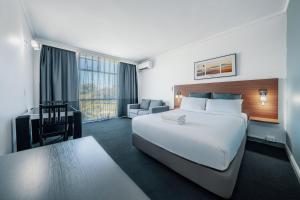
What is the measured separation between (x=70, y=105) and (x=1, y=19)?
314 cm

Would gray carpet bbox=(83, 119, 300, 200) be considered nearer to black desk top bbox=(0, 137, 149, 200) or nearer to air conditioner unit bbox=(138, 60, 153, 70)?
black desk top bbox=(0, 137, 149, 200)

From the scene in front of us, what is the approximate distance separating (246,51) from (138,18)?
8.53 feet

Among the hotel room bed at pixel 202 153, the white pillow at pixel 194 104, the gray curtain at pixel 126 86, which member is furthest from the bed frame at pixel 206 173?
the gray curtain at pixel 126 86

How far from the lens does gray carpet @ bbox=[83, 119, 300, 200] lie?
141 cm

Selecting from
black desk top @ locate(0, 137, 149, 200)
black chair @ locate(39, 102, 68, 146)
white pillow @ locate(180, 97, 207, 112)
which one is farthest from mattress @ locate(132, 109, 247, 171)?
black chair @ locate(39, 102, 68, 146)

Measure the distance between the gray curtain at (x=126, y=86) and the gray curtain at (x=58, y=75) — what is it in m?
1.76

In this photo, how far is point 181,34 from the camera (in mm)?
3449

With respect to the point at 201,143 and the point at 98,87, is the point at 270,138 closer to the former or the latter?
the point at 201,143

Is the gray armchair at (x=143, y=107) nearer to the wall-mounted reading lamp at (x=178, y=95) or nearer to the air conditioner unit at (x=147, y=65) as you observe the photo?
the wall-mounted reading lamp at (x=178, y=95)

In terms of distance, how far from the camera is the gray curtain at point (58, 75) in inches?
149

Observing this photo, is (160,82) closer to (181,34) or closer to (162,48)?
(162,48)

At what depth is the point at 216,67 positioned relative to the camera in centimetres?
348

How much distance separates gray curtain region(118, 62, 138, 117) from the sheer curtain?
182 millimetres

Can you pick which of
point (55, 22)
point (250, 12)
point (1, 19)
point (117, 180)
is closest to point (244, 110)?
point (250, 12)
